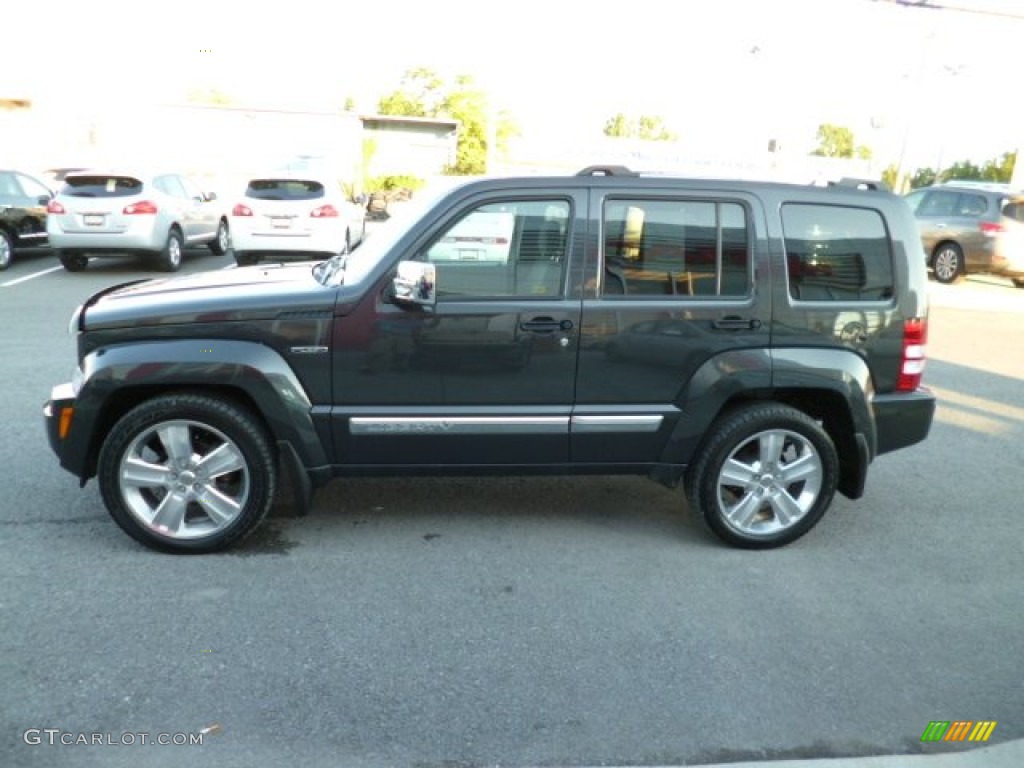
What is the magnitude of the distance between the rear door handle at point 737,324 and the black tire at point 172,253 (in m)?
11.6

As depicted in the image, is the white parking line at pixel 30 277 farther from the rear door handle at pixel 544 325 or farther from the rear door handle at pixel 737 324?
the rear door handle at pixel 737 324

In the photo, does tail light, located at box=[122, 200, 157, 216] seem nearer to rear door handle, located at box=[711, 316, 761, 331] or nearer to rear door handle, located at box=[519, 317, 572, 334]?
rear door handle, located at box=[519, 317, 572, 334]

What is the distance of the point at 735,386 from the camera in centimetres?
439

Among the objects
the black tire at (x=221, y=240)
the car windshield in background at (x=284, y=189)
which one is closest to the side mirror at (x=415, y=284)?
the car windshield in background at (x=284, y=189)

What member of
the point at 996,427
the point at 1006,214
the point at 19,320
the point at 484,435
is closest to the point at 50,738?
the point at 484,435

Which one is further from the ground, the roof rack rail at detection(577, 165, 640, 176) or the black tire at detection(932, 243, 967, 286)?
the roof rack rail at detection(577, 165, 640, 176)

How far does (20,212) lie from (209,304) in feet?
39.6

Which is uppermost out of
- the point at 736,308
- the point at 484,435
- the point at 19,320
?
the point at 736,308

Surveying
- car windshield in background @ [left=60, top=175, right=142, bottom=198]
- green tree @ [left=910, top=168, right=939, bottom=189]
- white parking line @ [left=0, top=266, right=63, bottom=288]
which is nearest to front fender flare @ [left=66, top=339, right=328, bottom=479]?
white parking line @ [left=0, top=266, right=63, bottom=288]

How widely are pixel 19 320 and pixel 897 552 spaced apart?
9.15m

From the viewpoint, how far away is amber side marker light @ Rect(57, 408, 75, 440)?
4105 mm

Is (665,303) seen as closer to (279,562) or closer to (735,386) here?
(735,386)

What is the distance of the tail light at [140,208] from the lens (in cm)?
1345

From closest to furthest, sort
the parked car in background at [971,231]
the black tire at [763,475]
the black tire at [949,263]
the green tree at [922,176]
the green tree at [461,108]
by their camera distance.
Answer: the black tire at [763,475] < the parked car in background at [971,231] < the black tire at [949,263] < the green tree at [461,108] < the green tree at [922,176]
